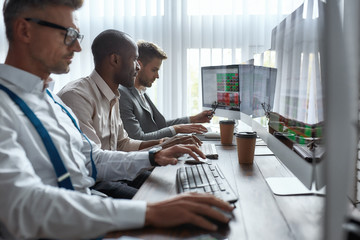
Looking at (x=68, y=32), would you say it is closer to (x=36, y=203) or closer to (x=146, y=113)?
(x=36, y=203)

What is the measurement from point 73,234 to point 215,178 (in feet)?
1.61

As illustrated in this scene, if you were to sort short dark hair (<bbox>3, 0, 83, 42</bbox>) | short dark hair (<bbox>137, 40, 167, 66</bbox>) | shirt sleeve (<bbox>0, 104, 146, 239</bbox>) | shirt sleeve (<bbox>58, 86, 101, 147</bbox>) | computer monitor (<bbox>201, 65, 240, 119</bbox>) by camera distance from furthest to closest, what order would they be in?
short dark hair (<bbox>137, 40, 167, 66</bbox>) < computer monitor (<bbox>201, 65, 240, 119</bbox>) < shirt sleeve (<bbox>58, 86, 101, 147</bbox>) < short dark hair (<bbox>3, 0, 83, 42</bbox>) < shirt sleeve (<bbox>0, 104, 146, 239</bbox>)

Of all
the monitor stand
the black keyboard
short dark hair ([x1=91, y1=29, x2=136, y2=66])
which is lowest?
the monitor stand

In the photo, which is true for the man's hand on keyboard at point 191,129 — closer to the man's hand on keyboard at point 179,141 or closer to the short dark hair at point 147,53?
the man's hand on keyboard at point 179,141

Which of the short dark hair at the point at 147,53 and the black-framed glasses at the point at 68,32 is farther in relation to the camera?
the short dark hair at the point at 147,53

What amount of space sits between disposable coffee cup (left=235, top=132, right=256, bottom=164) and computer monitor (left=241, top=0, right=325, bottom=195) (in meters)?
0.12

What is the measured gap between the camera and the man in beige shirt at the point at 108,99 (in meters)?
1.51

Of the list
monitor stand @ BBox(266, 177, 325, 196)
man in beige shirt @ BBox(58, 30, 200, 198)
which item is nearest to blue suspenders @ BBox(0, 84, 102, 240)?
man in beige shirt @ BBox(58, 30, 200, 198)

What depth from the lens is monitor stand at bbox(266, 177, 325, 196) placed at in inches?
38.2

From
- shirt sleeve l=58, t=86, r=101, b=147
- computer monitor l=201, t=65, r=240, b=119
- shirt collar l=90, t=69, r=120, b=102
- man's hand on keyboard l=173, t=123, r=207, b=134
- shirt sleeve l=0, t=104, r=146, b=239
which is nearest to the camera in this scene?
shirt sleeve l=0, t=104, r=146, b=239

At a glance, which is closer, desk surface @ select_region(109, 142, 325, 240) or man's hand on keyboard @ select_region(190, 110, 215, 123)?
desk surface @ select_region(109, 142, 325, 240)

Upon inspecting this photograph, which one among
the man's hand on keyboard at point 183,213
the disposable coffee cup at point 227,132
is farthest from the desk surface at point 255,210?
the disposable coffee cup at point 227,132

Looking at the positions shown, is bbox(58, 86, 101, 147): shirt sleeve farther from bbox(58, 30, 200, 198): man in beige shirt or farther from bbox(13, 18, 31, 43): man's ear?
bbox(13, 18, 31, 43): man's ear

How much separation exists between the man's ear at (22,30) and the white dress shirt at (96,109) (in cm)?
56
